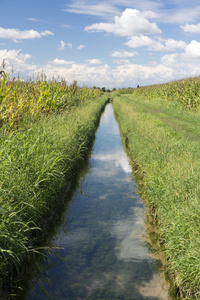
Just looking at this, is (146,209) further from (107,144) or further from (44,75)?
(44,75)

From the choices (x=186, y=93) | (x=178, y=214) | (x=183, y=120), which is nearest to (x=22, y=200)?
(x=178, y=214)

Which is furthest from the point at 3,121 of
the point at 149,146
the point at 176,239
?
the point at 176,239

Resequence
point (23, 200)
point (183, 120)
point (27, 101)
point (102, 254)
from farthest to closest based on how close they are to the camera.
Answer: point (183, 120) → point (27, 101) → point (102, 254) → point (23, 200)

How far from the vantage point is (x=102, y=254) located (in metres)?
4.58

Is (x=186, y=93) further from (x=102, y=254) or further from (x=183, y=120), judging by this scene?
(x=102, y=254)

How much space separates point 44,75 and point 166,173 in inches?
379

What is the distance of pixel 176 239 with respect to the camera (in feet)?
12.2

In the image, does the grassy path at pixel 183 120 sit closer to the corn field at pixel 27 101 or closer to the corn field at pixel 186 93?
the corn field at pixel 186 93

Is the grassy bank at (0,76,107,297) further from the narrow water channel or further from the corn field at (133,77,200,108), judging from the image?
the corn field at (133,77,200,108)

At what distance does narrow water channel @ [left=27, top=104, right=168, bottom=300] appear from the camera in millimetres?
3750

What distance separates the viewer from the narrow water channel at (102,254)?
12.3ft

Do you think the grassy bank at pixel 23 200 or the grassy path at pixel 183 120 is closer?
the grassy bank at pixel 23 200

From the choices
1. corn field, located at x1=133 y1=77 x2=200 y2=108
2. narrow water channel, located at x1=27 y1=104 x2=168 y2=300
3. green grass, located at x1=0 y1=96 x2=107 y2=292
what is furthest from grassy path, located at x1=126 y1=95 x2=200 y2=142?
green grass, located at x1=0 y1=96 x2=107 y2=292

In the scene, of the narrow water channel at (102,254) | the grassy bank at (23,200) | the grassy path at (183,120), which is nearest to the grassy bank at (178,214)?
the narrow water channel at (102,254)
